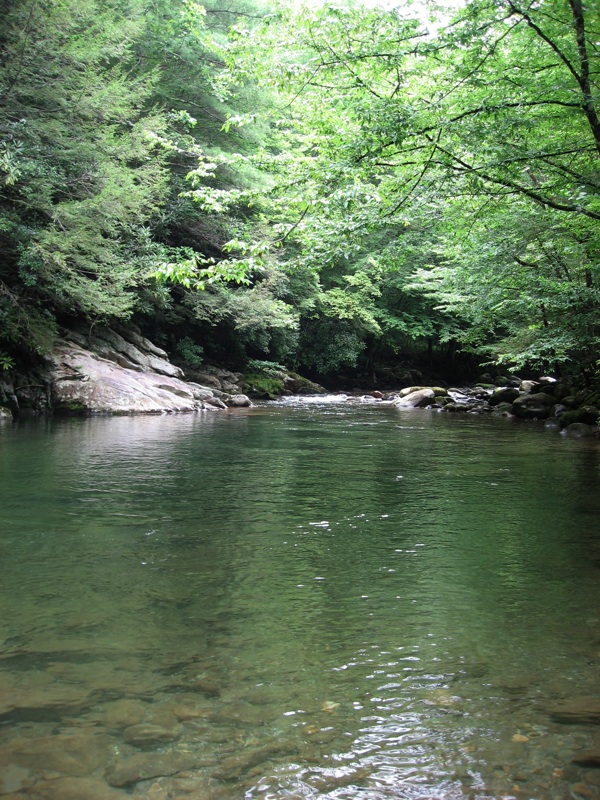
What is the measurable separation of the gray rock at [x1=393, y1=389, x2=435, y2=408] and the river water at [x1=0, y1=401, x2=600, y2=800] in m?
16.3

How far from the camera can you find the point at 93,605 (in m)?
3.26

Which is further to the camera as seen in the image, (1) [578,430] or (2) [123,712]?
(1) [578,430]

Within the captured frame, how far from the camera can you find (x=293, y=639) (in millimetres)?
2924

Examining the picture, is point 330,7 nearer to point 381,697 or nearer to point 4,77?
point 381,697

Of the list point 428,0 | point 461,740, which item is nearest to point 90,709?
point 461,740

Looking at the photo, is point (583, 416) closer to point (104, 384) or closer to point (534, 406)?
point (534, 406)

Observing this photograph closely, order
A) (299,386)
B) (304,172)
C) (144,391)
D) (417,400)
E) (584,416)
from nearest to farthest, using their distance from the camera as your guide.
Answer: (304,172) < (584,416) < (144,391) < (417,400) < (299,386)

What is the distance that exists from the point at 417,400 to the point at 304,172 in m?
17.3

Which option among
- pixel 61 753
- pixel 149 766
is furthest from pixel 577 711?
pixel 61 753

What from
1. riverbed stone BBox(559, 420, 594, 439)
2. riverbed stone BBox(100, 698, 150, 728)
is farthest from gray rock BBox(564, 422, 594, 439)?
riverbed stone BBox(100, 698, 150, 728)

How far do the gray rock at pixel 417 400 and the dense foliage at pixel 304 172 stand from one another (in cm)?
289

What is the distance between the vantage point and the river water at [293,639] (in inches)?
77.9

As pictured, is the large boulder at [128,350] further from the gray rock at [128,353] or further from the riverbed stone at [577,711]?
the riverbed stone at [577,711]

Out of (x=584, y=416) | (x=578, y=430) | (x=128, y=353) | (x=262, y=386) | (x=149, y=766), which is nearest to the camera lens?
(x=149, y=766)
